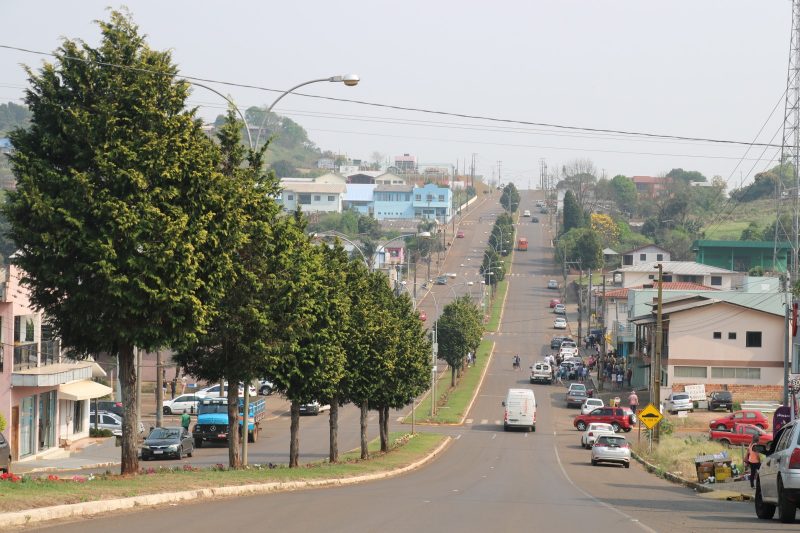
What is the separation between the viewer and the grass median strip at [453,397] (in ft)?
221

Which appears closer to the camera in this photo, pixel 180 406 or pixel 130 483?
pixel 130 483

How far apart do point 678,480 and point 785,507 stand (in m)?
18.6

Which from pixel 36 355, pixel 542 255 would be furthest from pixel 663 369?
pixel 542 255

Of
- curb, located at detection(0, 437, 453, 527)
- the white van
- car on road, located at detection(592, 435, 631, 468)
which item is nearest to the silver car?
curb, located at detection(0, 437, 453, 527)

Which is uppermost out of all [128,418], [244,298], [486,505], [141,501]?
[244,298]

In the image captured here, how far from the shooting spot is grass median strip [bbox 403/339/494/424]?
67.5 metres

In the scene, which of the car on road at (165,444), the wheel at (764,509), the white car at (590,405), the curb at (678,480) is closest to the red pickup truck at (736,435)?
the curb at (678,480)

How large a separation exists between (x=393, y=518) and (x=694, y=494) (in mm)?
15156

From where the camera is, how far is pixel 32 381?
1656 inches

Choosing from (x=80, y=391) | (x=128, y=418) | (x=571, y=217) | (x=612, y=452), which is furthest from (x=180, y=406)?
(x=571, y=217)

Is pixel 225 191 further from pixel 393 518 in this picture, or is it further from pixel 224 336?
pixel 393 518

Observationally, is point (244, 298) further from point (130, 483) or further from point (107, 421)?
point (107, 421)

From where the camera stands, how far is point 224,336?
93.2 feet

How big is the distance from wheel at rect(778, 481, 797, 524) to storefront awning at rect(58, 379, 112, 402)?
121 feet
